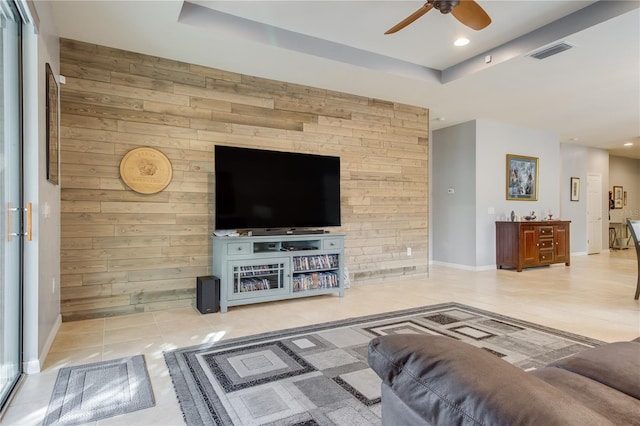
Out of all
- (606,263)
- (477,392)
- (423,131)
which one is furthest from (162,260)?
(606,263)

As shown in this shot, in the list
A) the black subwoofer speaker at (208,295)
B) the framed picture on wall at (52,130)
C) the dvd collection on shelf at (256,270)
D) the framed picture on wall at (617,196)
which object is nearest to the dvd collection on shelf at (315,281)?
the dvd collection on shelf at (256,270)

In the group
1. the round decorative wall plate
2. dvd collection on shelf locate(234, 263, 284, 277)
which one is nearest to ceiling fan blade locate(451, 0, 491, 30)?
dvd collection on shelf locate(234, 263, 284, 277)

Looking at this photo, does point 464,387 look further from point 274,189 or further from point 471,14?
point 274,189

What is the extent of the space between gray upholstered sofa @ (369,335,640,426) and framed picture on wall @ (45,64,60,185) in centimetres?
295

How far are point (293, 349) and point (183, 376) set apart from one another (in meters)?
0.79

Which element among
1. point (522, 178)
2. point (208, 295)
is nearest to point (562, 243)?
point (522, 178)

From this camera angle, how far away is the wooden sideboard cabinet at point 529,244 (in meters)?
6.40

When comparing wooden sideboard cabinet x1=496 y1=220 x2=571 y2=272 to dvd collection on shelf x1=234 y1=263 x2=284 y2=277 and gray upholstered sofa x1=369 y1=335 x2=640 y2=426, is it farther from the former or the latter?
gray upholstered sofa x1=369 y1=335 x2=640 y2=426

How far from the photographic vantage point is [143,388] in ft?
7.15

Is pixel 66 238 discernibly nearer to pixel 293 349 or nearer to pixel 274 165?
pixel 274 165

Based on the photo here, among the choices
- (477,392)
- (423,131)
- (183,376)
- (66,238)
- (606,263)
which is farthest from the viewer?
(606,263)

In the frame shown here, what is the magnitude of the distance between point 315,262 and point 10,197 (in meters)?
2.91

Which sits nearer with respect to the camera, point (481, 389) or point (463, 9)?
point (481, 389)

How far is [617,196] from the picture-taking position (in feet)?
34.8
